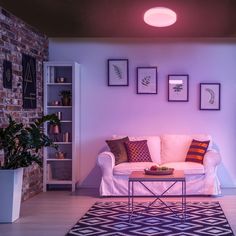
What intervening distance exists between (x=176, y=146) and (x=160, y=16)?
91.1 inches

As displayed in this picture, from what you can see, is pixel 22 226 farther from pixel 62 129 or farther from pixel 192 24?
pixel 192 24

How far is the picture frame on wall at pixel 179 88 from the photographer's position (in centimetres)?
698

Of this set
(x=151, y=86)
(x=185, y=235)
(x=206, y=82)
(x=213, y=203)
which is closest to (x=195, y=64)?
(x=206, y=82)

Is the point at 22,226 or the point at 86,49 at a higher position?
the point at 86,49

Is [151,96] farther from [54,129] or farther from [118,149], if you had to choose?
[54,129]

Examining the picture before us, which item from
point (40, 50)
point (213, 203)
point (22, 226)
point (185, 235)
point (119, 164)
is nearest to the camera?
point (185, 235)

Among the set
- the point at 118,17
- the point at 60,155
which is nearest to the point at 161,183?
the point at 60,155

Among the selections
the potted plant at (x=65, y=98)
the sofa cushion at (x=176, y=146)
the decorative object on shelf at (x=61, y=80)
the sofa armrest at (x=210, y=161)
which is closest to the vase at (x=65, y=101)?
the potted plant at (x=65, y=98)

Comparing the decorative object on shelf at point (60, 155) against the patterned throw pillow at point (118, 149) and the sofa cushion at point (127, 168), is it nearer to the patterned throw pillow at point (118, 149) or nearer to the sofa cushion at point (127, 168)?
the patterned throw pillow at point (118, 149)

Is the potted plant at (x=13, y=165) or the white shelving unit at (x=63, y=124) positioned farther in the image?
the white shelving unit at (x=63, y=124)

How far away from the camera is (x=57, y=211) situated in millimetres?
5199

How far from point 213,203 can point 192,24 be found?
8.17 ft

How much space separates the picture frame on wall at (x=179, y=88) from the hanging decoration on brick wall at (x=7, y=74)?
2764 millimetres

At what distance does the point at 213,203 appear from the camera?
5.61 meters
